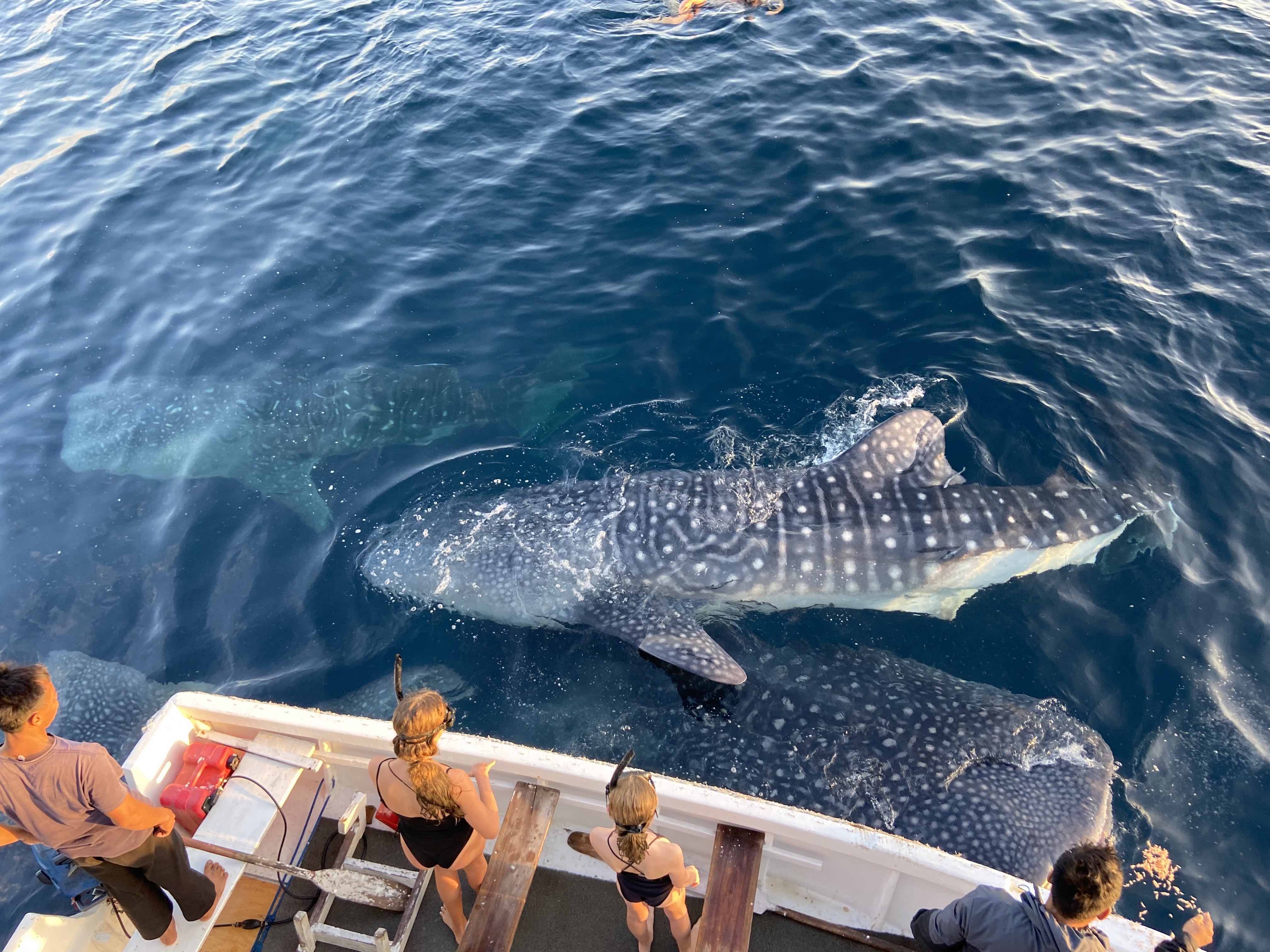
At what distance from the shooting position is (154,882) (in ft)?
15.8

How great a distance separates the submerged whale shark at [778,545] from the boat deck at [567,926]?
2687 millimetres

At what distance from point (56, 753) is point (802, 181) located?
41.0ft

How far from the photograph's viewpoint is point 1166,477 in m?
8.95

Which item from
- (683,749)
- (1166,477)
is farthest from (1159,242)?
(683,749)

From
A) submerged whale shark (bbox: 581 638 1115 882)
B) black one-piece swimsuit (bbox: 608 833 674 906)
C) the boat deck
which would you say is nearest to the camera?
black one-piece swimsuit (bbox: 608 833 674 906)

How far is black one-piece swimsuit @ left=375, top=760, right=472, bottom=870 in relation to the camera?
460 cm

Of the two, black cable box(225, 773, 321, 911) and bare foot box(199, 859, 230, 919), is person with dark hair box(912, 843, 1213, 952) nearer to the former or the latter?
black cable box(225, 773, 321, 911)

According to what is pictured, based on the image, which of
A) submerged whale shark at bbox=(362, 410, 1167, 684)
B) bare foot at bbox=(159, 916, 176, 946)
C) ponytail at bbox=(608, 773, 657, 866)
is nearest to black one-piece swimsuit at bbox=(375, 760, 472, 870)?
ponytail at bbox=(608, 773, 657, 866)

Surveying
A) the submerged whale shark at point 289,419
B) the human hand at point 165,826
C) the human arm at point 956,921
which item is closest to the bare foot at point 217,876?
the human hand at point 165,826

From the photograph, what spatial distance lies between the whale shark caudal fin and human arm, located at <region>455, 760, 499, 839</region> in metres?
2.72

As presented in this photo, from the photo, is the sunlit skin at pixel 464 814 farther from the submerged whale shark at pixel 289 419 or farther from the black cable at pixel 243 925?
the submerged whale shark at pixel 289 419

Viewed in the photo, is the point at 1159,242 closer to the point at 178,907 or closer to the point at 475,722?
the point at 475,722

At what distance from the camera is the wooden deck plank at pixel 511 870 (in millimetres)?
4762

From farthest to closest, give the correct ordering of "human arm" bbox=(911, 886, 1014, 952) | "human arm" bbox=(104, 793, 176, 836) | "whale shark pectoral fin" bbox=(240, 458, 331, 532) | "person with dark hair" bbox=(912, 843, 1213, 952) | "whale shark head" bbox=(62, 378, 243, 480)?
"whale shark head" bbox=(62, 378, 243, 480) < "whale shark pectoral fin" bbox=(240, 458, 331, 532) < "human arm" bbox=(104, 793, 176, 836) < "human arm" bbox=(911, 886, 1014, 952) < "person with dark hair" bbox=(912, 843, 1213, 952)
